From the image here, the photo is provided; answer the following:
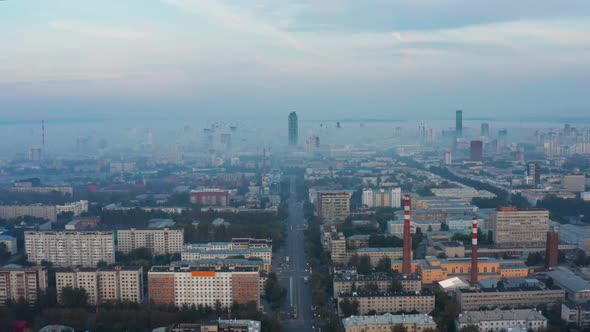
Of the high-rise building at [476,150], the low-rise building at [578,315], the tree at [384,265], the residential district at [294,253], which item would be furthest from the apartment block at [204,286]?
the high-rise building at [476,150]

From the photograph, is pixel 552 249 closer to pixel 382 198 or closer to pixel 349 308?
pixel 349 308

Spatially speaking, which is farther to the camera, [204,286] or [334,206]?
[334,206]

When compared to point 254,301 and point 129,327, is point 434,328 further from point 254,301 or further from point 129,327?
point 129,327

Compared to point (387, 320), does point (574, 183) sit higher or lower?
higher

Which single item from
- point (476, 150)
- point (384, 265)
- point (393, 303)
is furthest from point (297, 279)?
point (476, 150)

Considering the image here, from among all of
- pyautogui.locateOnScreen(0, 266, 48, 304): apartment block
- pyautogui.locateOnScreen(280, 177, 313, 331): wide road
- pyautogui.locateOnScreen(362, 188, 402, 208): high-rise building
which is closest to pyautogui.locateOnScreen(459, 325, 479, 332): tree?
pyautogui.locateOnScreen(280, 177, 313, 331): wide road

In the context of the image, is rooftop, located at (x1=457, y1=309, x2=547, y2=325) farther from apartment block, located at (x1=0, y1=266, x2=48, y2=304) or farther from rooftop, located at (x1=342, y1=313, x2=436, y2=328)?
apartment block, located at (x1=0, y1=266, x2=48, y2=304)

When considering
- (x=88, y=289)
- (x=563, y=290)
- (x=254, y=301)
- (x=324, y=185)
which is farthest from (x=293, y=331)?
(x=324, y=185)
